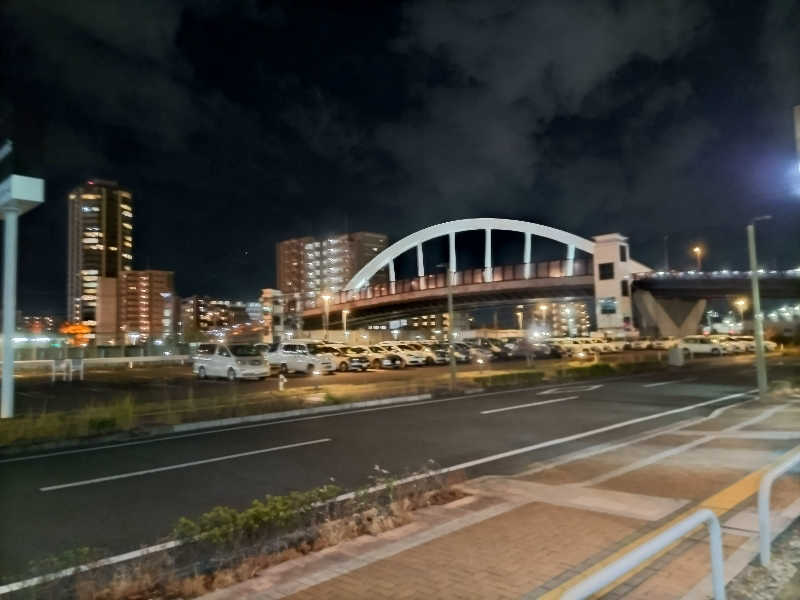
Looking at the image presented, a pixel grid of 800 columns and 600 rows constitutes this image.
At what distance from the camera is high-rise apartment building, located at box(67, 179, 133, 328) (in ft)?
468

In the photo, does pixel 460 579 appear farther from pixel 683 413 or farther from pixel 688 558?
pixel 683 413

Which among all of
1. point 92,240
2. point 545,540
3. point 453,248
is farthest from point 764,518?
point 92,240

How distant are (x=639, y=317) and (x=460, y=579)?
73238 mm

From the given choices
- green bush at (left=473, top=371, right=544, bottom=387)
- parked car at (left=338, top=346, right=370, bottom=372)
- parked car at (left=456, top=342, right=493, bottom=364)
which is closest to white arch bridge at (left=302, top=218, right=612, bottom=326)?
parked car at (left=456, top=342, right=493, bottom=364)

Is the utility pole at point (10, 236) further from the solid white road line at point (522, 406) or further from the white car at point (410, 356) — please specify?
the white car at point (410, 356)

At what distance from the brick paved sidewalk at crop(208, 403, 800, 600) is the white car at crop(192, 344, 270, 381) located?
21965 millimetres

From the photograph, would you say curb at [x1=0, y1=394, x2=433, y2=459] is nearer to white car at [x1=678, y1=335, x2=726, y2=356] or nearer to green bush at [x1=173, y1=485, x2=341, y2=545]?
green bush at [x1=173, y1=485, x2=341, y2=545]

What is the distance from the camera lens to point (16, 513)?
24.5 ft

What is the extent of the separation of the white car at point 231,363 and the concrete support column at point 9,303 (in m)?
14.3

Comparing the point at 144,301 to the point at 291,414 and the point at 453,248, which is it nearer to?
the point at 453,248

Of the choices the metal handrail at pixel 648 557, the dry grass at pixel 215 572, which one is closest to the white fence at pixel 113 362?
the dry grass at pixel 215 572

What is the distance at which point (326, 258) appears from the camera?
158m

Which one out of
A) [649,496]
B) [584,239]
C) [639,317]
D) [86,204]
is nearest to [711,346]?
[639,317]

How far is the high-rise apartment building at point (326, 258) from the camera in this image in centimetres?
15288
